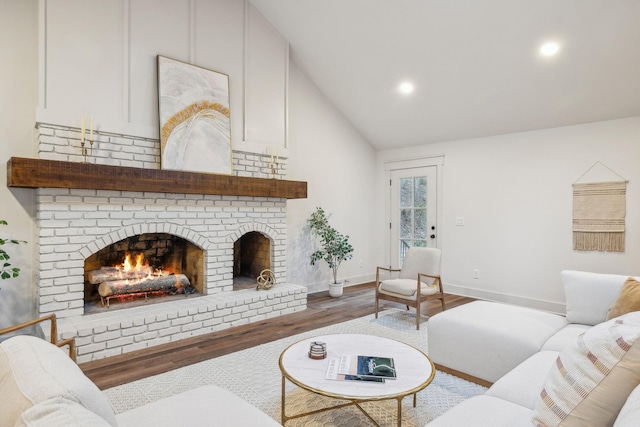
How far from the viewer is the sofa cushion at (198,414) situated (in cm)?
142

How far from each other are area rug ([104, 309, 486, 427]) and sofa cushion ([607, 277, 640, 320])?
3.11 feet

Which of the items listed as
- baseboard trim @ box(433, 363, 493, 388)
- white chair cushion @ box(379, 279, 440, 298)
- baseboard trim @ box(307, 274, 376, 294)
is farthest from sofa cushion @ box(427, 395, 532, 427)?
baseboard trim @ box(307, 274, 376, 294)

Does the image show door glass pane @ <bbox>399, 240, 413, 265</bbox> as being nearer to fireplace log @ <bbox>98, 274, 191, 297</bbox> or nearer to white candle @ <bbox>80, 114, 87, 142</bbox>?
fireplace log @ <bbox>98, 274, 191, 297</bbox>

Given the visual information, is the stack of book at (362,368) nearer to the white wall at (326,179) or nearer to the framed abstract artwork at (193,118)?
the framed abstract artwork at (193,118)

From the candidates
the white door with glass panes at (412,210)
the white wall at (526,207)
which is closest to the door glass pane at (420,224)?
the white door with glass panes at (412,210)

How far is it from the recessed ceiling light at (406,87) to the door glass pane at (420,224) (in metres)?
1.84

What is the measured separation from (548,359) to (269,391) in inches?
66.8

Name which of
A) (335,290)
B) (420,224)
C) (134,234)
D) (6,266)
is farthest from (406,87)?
(6,266)

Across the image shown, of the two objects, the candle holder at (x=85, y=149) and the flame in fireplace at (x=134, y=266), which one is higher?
the candle holder at (x=85, y=149)

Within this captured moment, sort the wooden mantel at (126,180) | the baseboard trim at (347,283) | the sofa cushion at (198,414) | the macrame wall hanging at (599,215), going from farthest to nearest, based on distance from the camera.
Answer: the baseboard trim at (347,283)
the macrame wall hanging at (599,215)
the wooden mantel at (126,180)
the sofa cushion at (198,414)

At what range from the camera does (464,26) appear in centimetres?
381

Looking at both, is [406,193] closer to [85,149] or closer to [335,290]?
[335,290]

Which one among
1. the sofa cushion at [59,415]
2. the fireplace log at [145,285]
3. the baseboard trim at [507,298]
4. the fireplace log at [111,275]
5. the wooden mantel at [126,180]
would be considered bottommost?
the baseboard trim at [507,298]

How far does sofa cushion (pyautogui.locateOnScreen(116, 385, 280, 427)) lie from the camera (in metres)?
1.42
